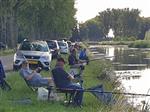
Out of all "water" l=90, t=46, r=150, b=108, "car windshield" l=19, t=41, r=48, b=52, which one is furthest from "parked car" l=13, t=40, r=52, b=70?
"water" l=90, t=46, r=150, b=108

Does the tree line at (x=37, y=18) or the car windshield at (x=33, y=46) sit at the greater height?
the tree line at (x=37, y=18)

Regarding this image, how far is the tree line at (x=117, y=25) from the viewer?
562ft

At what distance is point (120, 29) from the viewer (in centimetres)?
17450

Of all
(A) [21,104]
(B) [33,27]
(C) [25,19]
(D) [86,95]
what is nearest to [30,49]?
(D) [86,95]

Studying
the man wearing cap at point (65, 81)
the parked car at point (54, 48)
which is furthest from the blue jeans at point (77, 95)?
the parked car at point (54, 48)

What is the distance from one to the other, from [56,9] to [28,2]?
1424 centimetres

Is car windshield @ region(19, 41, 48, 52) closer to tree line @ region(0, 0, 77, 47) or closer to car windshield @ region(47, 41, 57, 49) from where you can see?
car windshield @ region(47, 41, 57, 49)

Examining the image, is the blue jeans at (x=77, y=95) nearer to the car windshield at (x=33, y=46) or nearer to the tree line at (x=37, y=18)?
the car windshield at (x=33, y=46)

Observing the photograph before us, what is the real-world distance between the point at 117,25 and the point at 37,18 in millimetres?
113904

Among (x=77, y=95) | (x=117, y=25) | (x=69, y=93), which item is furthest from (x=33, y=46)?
(x=117, y=25)

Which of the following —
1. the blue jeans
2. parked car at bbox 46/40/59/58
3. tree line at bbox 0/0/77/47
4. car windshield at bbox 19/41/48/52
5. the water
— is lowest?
the water

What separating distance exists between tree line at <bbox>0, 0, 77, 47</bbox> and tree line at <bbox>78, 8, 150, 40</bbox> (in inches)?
3861

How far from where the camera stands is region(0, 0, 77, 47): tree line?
173 ft

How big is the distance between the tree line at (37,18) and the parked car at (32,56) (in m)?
19.0
